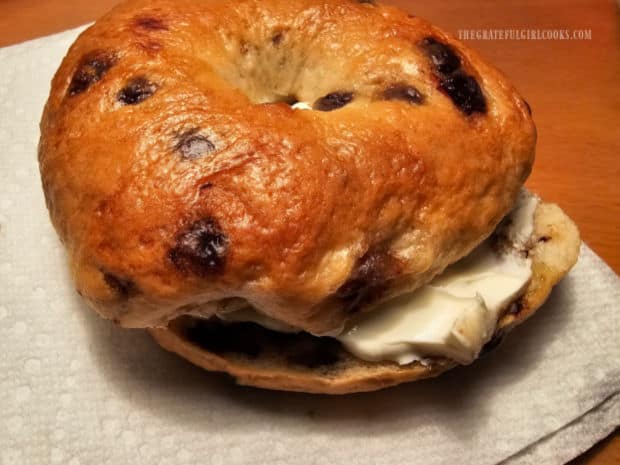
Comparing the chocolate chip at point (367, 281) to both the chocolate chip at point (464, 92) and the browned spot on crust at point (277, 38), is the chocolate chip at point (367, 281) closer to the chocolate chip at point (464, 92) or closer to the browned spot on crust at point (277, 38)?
the chocolate chip at point (464, 92)

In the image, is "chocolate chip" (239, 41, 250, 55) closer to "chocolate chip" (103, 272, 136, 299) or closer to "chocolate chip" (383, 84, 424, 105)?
"chocolate chip" (383, 84, 424, 105)

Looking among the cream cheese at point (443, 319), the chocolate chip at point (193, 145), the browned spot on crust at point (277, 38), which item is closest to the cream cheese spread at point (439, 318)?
the cream cheese at point (443, 319)

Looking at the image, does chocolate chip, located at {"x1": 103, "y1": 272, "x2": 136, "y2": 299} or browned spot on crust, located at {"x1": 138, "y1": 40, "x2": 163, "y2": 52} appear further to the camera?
browned spot on crust, located at {"x1": 138, "y1": 40, "x2": 163, "y2": 52}

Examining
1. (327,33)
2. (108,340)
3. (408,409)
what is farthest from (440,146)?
(108,340)

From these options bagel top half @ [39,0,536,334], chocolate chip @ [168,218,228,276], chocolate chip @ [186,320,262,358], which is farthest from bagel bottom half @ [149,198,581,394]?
chocolate chip @ [168,218,228,276]

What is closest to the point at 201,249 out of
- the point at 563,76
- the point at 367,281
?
the point at 367,281
